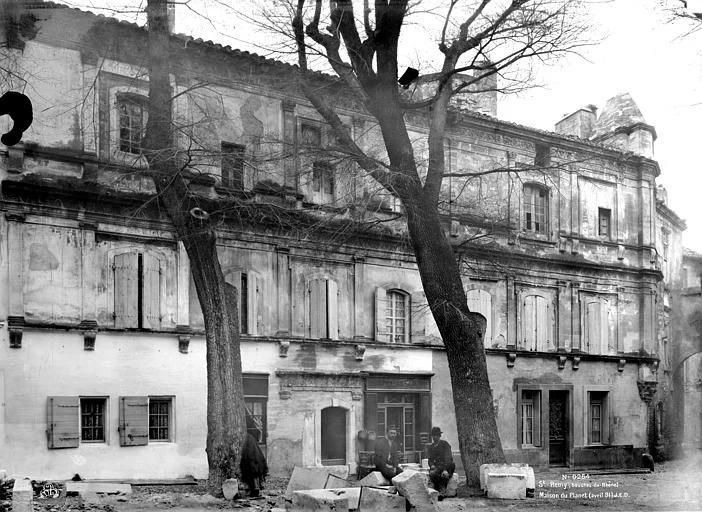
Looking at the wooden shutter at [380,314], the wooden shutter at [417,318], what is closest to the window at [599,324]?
the wooden shutter at [417,318]

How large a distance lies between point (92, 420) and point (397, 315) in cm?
857

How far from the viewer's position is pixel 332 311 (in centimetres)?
2180

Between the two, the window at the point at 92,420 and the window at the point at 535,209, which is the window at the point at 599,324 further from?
the window at the point at 92,420

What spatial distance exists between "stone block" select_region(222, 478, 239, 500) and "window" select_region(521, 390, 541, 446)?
13.7 metres

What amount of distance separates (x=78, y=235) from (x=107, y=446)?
14.4 feet

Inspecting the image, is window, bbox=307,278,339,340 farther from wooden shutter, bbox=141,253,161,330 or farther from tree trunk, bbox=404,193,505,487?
tree trunk, bbox=404,193,505,487

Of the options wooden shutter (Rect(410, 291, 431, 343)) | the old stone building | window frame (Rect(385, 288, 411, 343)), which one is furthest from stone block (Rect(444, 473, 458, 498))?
wooden shutter (Rect(410, 291, 431, 343))

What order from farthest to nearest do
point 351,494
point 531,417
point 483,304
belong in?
point 531,417
point 483,304
point 351,494

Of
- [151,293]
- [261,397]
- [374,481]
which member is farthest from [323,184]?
[374,481]

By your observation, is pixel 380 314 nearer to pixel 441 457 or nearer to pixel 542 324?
pixel 542 324

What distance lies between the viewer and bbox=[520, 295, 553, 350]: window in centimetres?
2584

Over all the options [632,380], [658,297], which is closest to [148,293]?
[632,380]

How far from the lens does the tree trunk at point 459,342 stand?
1462 cm

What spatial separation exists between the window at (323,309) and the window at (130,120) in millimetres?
5459
